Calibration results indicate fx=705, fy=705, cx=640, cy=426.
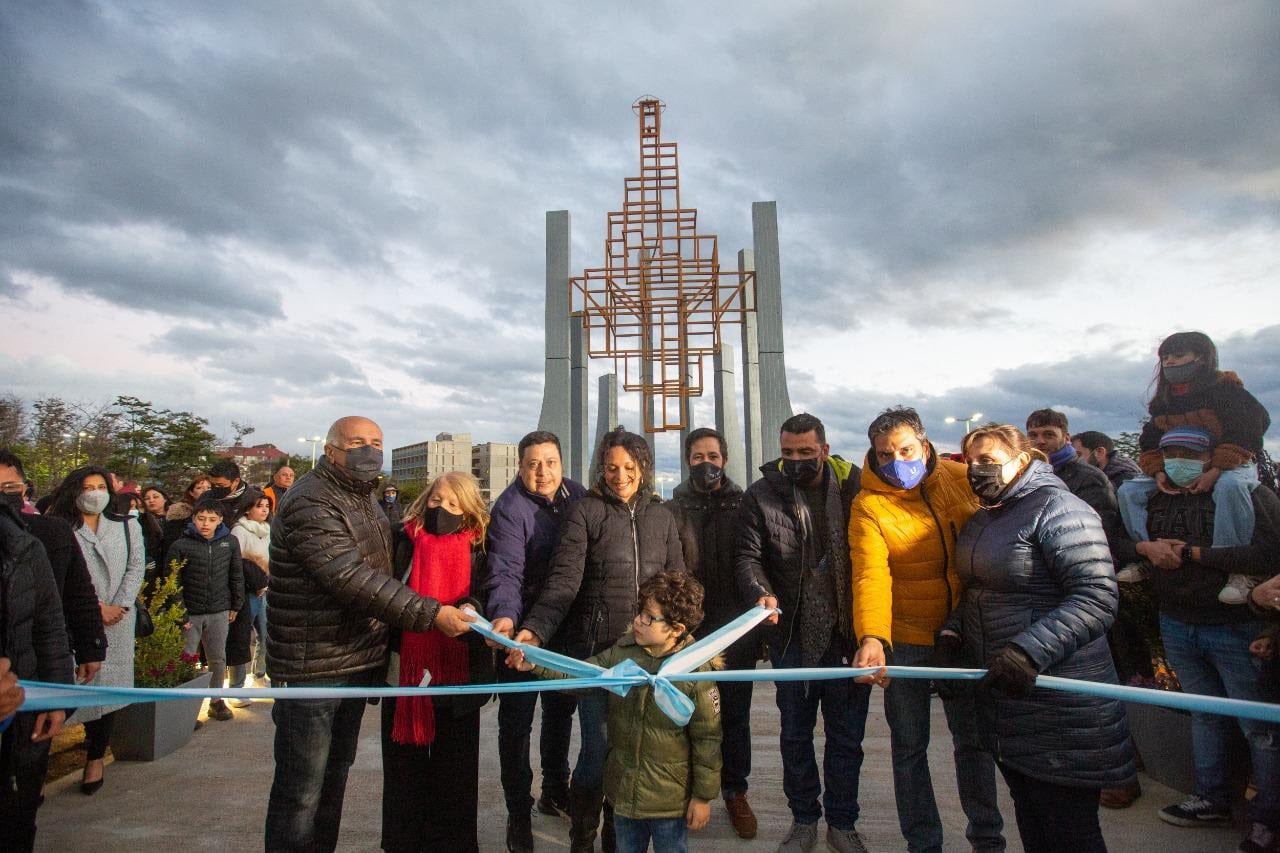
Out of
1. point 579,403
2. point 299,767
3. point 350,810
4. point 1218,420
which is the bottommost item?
point 350,810

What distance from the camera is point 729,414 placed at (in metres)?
12.1

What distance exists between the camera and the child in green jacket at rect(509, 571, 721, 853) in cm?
247

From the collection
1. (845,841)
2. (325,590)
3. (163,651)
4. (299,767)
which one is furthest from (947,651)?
(163,651)

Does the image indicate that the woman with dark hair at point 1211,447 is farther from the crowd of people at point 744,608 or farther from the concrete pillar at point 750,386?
the concrete pillar at point 750,386

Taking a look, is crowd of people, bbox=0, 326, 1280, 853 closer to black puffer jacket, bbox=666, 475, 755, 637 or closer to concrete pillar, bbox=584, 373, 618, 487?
black puffer jacket, bbox=666, 475, 755, 637

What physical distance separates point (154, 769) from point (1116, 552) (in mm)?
5610

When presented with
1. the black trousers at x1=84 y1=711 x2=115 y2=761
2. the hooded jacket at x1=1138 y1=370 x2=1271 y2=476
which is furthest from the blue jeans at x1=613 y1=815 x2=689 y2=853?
the black trousers at x1=84 y1=711 x2=115 y2=761

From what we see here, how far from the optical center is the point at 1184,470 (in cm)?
333

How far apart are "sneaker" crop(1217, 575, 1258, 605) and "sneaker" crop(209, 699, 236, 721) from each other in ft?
20.4

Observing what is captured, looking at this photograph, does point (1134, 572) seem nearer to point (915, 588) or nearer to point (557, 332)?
point (915, 588)

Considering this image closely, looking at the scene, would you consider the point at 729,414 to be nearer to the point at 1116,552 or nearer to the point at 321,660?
the point at 1116,552

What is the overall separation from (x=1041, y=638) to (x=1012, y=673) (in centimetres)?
14

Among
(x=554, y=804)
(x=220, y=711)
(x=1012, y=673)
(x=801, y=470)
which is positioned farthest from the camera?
(x=220, y=711)

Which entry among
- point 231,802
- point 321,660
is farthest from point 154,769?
point 321,660
